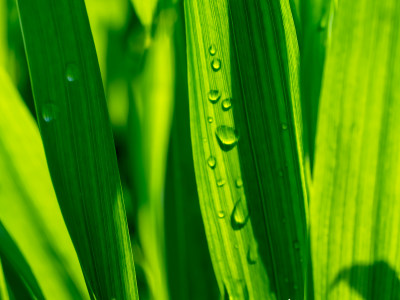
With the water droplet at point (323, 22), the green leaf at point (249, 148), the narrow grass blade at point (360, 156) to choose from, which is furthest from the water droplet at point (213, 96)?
the water droplet at point (323, 22)

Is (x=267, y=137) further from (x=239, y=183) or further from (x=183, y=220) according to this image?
(x=183, y=220)

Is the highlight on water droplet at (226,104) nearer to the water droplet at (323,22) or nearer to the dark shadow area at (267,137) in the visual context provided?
the dark shadow area at (267,137)

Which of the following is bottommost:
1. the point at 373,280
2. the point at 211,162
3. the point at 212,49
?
the point at 373,280

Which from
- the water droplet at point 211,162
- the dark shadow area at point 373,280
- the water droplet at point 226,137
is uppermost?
the water droplet at point 226,137

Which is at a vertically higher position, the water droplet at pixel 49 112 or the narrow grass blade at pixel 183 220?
the water droplet at pixel 49 112

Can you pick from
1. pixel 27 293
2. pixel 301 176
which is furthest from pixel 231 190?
pixel 27 293

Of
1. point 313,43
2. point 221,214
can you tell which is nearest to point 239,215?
point 221,214

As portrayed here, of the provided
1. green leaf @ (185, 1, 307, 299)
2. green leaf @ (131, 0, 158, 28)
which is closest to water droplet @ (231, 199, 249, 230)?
green leaf @ (185, 1, 307, 299)
